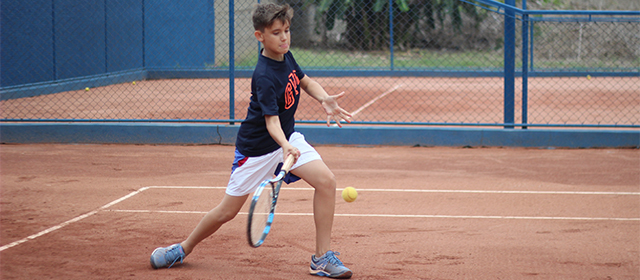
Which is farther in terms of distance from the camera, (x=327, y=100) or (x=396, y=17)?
(x=396, y=17)

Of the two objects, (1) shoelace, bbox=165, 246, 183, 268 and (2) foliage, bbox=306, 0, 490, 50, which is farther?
(2) foliage, bbox=306, 0, 490, 50

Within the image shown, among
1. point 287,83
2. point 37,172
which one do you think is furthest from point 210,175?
point 287,83

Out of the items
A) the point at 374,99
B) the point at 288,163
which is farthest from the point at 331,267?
the point at 374,99

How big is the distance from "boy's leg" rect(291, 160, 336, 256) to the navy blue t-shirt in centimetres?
27

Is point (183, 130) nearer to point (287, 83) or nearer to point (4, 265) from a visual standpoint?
point (4, 265)

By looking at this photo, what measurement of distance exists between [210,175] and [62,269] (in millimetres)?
2927

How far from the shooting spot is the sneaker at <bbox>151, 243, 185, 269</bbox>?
3656 millimetres

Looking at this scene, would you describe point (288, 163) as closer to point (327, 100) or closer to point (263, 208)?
point (263, 208)

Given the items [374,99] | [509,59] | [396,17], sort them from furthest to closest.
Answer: [396,17] < [374,99] < [509,59]

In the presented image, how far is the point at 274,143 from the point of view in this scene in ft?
11.5

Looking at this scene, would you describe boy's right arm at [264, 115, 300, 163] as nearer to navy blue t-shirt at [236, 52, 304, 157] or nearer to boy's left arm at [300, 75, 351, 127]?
navy blue t-shirt at [236, 52, 304, 157]

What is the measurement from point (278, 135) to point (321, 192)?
1.52 feet

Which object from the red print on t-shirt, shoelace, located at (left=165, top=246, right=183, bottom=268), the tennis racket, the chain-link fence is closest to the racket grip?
the tennis racket

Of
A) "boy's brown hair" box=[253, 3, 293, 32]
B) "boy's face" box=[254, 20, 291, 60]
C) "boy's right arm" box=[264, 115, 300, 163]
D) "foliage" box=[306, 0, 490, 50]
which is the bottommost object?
"boy's right arm" box=[264, 115, 300, 163]
